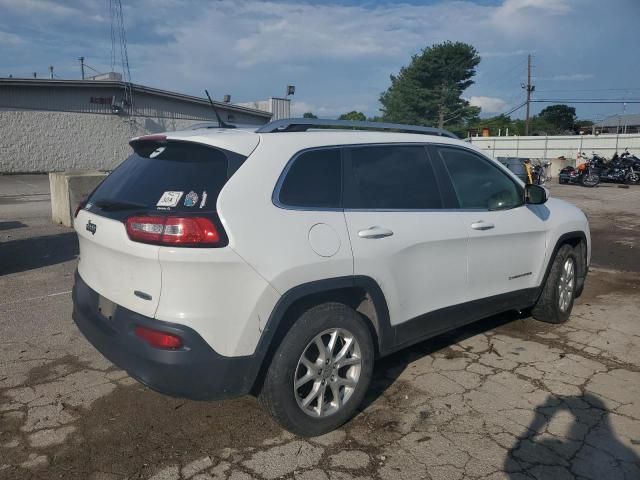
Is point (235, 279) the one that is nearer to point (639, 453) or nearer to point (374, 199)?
point (374, 199)

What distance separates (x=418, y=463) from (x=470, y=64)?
54749 mm

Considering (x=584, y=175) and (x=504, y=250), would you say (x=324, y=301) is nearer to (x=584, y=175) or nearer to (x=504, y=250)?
(x=504, y=250)

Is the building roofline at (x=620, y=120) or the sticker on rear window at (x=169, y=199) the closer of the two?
the sticker on rear window at (x=169, y=199)

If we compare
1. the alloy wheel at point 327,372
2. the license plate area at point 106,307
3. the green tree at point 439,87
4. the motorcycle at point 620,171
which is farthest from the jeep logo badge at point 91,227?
the green tree at point 439,87

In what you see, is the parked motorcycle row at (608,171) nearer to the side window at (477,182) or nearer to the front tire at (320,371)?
the side window at (477,182)

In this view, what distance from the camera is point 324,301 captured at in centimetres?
312

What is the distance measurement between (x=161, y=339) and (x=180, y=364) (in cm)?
16

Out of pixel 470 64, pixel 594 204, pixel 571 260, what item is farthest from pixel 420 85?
pixel 571 260

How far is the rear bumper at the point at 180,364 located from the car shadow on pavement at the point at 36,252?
4.82m

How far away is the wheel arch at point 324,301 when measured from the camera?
9.18ft

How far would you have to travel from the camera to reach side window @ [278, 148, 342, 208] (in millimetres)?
3006

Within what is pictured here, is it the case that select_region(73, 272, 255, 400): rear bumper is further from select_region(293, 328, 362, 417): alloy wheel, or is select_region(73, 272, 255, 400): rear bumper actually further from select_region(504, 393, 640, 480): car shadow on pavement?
select_region(504, 393, 640, 480): car shadow on pavement

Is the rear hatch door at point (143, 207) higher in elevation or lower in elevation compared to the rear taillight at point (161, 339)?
higher

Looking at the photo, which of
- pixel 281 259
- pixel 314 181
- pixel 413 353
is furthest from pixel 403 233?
pixel 413 353
